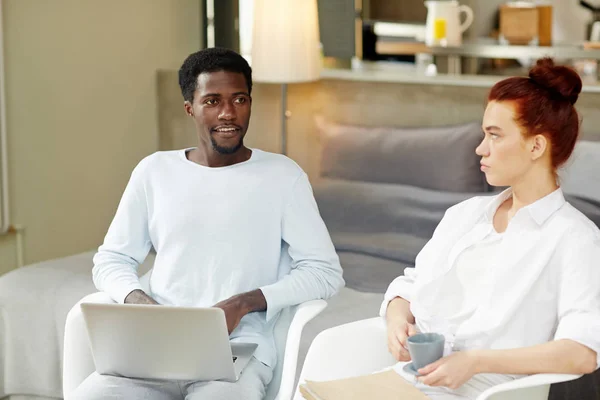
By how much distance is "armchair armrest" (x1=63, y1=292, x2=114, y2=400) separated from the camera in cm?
211

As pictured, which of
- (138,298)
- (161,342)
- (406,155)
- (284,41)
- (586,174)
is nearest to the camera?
(161,342)

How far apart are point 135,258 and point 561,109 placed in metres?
1.00

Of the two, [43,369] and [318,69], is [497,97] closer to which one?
[43,369]

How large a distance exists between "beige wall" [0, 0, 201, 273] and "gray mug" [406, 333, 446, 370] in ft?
7.95

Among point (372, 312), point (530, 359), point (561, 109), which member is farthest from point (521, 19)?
point (530, 359)

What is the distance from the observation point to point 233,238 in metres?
2.07

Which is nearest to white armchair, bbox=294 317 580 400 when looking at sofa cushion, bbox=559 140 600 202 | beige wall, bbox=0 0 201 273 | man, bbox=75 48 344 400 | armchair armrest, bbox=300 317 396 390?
armchair armrest, bbox=300 317 396 390

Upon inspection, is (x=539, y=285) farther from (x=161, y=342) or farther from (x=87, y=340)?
(x=87, y=340)

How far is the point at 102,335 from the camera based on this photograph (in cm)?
187

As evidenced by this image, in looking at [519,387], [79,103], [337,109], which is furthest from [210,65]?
[79,103]

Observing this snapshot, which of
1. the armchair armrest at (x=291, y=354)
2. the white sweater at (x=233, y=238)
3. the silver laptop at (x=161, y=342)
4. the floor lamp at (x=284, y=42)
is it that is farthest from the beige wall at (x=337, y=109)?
the silver laptop at (x=161, y=342)

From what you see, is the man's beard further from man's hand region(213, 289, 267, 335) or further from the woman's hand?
the woman's hand

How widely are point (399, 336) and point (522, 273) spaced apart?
0.27m

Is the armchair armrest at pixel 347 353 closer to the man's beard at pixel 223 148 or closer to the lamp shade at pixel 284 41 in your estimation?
the man's beard at pixel 223 148
